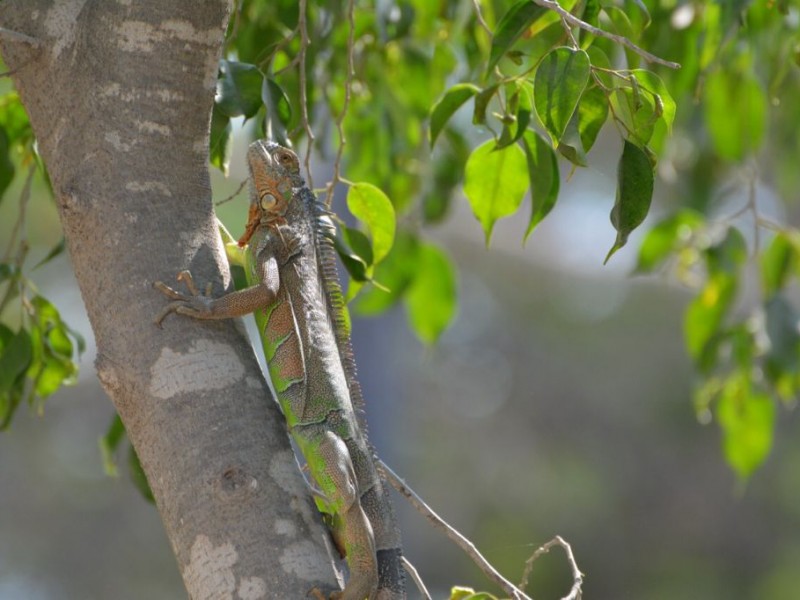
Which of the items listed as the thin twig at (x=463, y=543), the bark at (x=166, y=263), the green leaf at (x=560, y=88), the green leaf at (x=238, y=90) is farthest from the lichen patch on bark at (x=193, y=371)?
the green leaf at (x=560, y=88)

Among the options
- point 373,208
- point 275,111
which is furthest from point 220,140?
point 373,208

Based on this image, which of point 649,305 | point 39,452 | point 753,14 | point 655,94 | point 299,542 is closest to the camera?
point 299,542

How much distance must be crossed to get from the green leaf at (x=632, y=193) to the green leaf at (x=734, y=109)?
2041 millimetres

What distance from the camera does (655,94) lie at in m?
2.04

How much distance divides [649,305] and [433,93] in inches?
590

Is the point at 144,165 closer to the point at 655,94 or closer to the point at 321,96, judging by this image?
the point at 655,94

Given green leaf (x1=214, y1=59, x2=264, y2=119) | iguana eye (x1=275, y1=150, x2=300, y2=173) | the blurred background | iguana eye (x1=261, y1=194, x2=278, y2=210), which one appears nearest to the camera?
green leaf (x1=214, y1=59, x2=264, y2=119)

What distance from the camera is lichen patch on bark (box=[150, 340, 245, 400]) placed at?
2.00 metres

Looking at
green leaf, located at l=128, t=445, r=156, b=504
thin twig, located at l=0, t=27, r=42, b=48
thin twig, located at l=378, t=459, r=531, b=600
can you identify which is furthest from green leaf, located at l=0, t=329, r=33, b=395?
thin twig, located at l=378, t=459, r=531, b=600

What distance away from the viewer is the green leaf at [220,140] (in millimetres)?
2471

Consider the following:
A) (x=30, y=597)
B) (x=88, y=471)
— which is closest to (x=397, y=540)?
(x=30, y=597)

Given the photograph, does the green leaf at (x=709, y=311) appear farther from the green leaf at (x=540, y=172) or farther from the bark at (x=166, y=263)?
the bark at (x=166, y=263)

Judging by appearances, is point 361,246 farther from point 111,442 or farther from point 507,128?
point 111,442

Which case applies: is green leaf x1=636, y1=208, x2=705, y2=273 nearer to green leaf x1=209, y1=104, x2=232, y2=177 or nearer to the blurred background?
green leaf x1=209, y1=104, x2=232, y2=177
